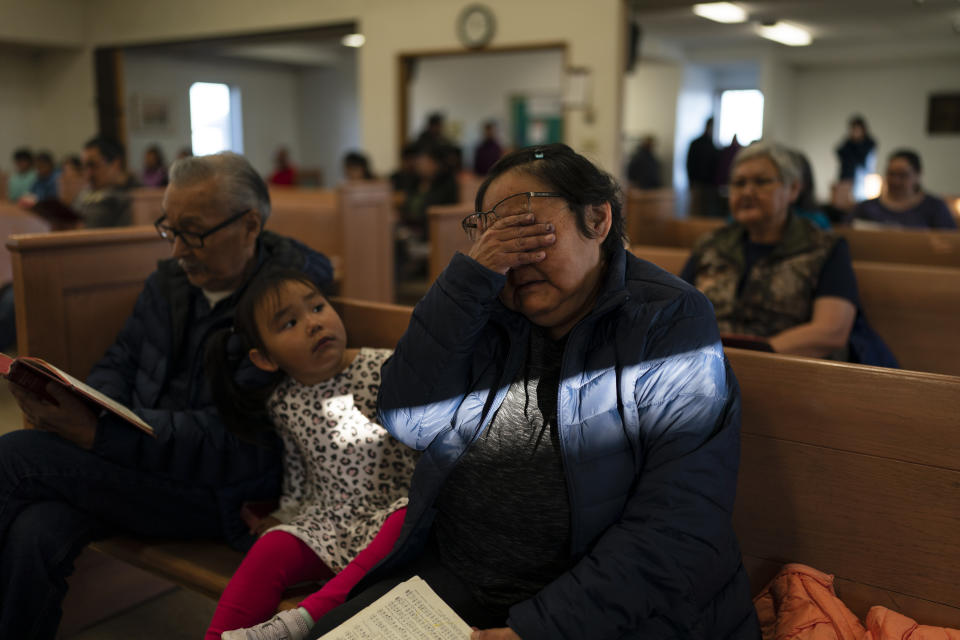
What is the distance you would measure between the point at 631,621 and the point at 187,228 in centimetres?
133

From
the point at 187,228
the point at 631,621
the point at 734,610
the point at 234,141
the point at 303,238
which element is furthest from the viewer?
the point at 234,141

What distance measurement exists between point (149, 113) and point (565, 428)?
12.5 meters

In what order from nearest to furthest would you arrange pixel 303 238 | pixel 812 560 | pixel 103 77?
pixel 812 560 < pixel 303 238 < pixel 103 77

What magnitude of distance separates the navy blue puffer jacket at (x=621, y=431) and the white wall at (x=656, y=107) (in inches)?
469

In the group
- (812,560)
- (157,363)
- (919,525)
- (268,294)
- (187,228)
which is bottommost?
(812,560)

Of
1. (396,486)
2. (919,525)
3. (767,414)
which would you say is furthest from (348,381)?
(919,525)

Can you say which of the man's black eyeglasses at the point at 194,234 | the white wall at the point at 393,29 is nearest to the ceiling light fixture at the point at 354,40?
the white wall at the point at 393,29

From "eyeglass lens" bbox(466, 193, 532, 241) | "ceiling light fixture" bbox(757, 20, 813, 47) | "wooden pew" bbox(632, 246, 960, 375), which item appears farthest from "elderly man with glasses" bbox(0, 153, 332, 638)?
"ceiling light fixture" bbox(757, 20, 813, 47)

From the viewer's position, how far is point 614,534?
117 cm

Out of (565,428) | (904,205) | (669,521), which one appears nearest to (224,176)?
(565,428)

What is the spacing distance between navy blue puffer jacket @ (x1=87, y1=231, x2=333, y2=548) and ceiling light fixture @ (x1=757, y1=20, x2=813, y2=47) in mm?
9476

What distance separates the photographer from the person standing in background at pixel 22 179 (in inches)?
368

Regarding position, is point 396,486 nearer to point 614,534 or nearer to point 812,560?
point 614,534

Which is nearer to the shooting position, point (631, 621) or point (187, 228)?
point (631, 621)
